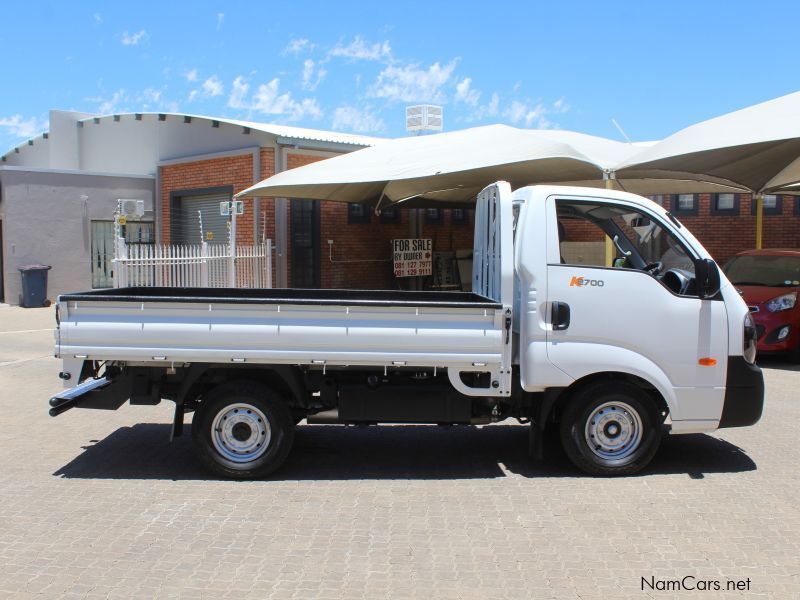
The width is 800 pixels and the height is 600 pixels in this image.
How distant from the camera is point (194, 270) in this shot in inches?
632

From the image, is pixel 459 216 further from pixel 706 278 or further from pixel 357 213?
pixel 706 278

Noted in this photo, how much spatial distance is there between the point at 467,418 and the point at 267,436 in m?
1.56

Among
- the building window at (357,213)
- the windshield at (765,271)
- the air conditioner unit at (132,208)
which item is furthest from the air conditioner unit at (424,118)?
the windshield at (765,271)

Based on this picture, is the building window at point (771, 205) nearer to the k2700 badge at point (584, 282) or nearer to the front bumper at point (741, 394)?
the front bumper at point (741, 394)

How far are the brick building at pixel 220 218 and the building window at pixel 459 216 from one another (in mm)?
30

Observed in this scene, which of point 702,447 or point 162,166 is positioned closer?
point 702,447

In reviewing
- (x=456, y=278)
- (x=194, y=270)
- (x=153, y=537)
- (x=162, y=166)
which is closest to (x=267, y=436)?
(x=153, y=537)

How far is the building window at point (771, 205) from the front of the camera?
2000cm

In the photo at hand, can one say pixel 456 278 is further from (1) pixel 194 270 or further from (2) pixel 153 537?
(2) pixel 153 537

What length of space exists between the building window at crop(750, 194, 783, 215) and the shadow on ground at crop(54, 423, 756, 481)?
13.9 metres

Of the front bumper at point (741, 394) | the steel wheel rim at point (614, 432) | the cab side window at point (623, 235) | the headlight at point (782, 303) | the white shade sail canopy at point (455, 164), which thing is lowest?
the steel wheel rim at point (614, 432)

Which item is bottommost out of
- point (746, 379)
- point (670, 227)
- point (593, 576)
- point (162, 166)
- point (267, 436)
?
point (593, 576)

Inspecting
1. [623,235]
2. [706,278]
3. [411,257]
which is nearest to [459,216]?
[411,257]

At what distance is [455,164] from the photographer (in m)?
13.6
